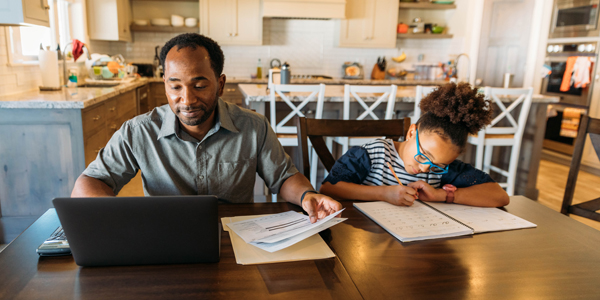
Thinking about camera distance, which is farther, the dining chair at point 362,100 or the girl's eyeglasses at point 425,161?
the dining chair at point 362,100

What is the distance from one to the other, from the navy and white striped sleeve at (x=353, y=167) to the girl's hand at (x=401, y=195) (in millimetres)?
226

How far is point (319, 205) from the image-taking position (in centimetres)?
111

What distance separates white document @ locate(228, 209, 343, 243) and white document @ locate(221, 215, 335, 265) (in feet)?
0.08

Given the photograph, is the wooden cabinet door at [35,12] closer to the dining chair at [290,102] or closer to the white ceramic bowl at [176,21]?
the dining chair at [290,102]

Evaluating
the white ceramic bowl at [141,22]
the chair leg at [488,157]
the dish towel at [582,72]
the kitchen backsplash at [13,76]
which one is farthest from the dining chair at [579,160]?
the white ceramic bowl at [141,22]

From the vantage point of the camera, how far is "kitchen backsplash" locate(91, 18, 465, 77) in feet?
18.1

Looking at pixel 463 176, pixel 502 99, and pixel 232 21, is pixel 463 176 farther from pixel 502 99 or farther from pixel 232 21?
pixel 232 21

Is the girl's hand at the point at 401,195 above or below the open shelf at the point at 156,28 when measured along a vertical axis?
below

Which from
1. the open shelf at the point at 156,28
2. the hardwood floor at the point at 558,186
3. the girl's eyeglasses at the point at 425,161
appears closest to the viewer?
the girl's eyeglasses at the point at 425,161

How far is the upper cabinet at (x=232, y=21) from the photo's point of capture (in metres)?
5.18

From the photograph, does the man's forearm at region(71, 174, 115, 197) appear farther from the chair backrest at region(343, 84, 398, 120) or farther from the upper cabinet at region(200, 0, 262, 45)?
the upper cabinet at region(200, 0, 262, 45)

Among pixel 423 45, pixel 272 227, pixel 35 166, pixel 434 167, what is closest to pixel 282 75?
pixel 35 166

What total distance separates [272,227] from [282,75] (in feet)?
8.43

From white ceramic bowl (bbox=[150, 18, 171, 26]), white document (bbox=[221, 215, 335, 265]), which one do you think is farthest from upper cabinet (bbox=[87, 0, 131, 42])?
white document (bbox=[221, 215, 335, 265])
